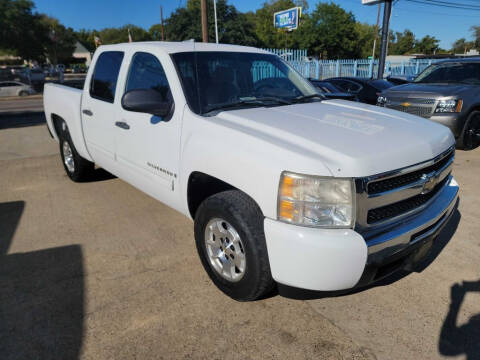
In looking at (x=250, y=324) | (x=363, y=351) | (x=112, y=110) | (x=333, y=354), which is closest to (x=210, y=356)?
(x=250, y=324)

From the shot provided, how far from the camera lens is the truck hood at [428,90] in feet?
21.8

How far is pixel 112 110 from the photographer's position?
3756mm

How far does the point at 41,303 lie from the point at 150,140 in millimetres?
1524

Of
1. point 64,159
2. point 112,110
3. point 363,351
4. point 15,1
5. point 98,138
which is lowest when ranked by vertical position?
point 363,351

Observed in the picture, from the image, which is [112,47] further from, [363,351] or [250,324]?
[363,351]

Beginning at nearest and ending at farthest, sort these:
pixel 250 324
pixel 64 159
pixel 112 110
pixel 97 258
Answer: pixel 250 324, pixel 97 258, pixel 112 110, pixel 64 159

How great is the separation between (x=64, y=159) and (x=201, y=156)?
12.3 feet

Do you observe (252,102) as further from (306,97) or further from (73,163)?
(73,163)

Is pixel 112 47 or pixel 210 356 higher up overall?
pixel 112 47

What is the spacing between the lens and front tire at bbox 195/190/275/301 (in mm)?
2275

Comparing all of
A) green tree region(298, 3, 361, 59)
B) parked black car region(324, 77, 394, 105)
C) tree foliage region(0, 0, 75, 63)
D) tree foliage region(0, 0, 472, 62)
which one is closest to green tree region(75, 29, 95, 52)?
tree foliage region(0, 0, 472, 62)

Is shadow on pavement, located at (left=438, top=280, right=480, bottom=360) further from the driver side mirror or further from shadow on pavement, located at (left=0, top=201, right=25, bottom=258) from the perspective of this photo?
shadow on pavement, located at (left=0, top=201, right=25, bottom=258)

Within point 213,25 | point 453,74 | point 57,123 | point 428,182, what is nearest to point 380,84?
point 453,74

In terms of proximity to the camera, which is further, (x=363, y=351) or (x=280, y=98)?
(x=280, y=98)
